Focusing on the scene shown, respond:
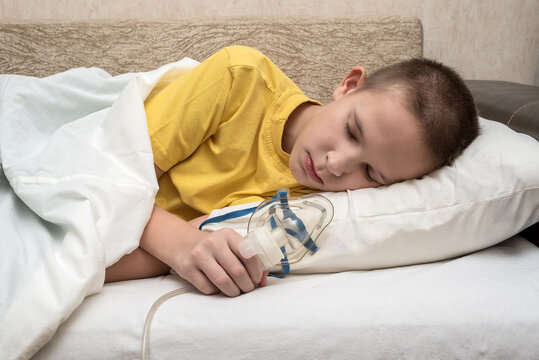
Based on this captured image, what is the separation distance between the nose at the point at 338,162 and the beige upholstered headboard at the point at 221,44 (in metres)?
0.69

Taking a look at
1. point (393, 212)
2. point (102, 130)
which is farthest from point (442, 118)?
point (102, 130)

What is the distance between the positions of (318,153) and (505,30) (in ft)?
4.49

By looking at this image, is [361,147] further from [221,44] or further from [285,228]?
[221,44]

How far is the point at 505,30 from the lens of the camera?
5.94ft

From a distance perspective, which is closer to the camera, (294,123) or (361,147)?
(361,147)

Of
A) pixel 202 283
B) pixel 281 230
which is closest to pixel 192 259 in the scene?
pixel 202 283

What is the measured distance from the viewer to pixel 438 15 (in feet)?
5.79

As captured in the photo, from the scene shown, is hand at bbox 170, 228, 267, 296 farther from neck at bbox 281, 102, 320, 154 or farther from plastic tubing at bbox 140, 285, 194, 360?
neck at bbox 281, 102, 320, 154

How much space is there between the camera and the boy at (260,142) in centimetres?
79

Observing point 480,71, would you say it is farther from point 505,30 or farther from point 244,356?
point 244,356

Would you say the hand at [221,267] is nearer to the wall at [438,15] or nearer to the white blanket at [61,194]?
the white blanket at [61,194]

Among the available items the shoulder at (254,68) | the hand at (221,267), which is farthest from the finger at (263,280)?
the shoulder at (254,68)

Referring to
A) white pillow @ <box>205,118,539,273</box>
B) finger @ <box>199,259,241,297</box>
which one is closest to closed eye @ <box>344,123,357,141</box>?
white pillow @ <box>205,118,539,273</box>

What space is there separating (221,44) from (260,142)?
0.59m
